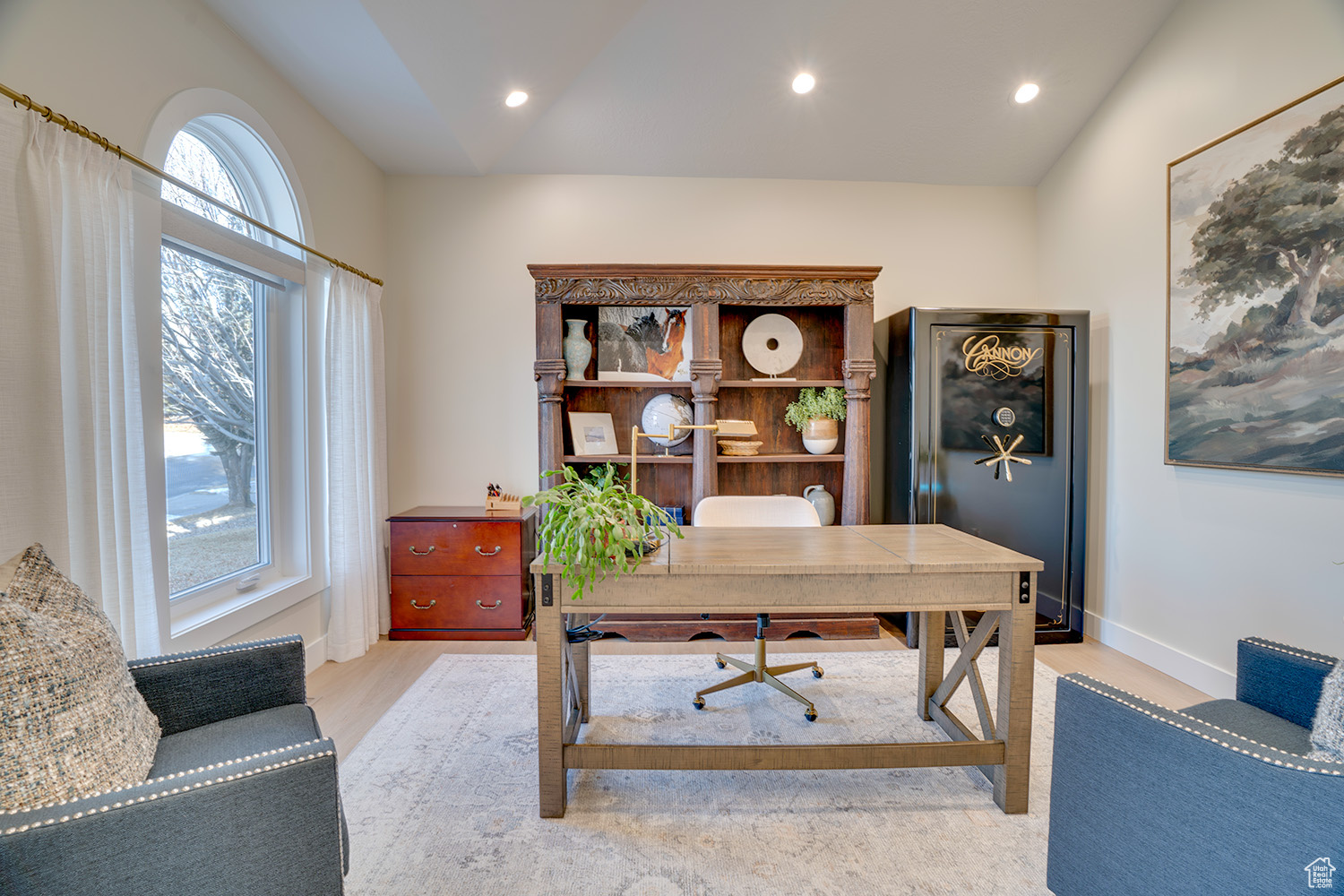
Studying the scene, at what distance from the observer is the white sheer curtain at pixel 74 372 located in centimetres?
156

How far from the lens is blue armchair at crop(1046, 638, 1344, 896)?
3.24ft

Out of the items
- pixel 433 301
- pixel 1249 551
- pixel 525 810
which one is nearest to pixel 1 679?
pixel 525 810

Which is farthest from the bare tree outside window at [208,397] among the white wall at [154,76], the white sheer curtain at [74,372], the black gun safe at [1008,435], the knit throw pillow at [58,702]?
the black gun safe at [1008,435]

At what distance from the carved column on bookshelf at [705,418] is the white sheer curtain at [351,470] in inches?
70.8

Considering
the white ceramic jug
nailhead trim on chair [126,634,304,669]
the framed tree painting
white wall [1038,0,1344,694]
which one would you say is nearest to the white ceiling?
white wall [1038,0,1344,694]

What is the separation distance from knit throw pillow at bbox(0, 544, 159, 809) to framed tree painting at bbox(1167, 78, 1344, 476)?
365 centimetres

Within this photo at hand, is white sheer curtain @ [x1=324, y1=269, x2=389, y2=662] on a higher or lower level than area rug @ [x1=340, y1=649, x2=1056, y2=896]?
higher

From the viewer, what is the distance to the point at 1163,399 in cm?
298

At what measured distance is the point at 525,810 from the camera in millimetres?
1890

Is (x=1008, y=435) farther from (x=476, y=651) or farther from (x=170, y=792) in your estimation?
(x=170, y=792)

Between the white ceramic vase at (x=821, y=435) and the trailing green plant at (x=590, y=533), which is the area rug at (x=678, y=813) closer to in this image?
the trailing green plant at (x=590, y=533)

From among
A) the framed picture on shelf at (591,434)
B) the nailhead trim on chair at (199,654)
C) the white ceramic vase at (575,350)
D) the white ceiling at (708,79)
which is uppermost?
the white ceiling at (708,79)

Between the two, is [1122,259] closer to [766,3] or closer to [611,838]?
[766,3]

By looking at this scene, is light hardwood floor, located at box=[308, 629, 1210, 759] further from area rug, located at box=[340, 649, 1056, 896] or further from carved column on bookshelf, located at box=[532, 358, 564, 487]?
carved column on bookshelf, located at box=[532, 358, 564, 487]
